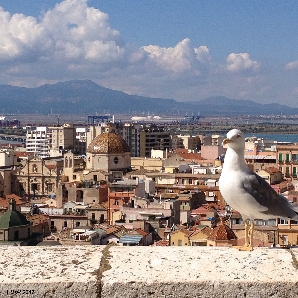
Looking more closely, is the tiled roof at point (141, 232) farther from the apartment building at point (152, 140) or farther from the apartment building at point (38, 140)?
Result: the apartment building at point (38, 140)

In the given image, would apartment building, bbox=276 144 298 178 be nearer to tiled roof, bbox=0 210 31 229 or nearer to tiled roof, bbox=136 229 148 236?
tiled roof, bbox=136 229 148 236

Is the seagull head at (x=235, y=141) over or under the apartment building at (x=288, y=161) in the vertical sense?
over

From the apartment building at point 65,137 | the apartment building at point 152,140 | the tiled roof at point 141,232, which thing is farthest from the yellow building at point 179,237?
the apartment building at point 65,137

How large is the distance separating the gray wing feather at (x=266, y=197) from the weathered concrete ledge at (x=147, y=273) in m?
0.78

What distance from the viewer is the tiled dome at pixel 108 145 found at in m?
41.8

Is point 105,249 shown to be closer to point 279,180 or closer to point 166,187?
point 166,187

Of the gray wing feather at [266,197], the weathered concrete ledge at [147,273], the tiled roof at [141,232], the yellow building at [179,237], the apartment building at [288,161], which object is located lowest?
the tiled roof at [141,232]

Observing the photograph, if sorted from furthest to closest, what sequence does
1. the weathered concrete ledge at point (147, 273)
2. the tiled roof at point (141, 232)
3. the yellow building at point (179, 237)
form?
1. the tiled roof at point (141, 232)
2. the yellow building at point (179, 237)
3. the weathered concrete ledge at point (147, 273)

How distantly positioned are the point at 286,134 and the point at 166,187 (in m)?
134

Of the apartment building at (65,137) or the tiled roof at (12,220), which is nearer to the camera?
the tiled roof at (12,220)

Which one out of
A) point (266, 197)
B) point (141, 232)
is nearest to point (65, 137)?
point (141, 232)

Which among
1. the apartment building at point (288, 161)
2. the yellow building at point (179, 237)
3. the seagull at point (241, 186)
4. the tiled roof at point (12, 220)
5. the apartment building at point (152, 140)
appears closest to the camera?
the seagull at point (241, 186)

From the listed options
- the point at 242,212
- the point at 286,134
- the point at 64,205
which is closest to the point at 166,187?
the point at 64,205

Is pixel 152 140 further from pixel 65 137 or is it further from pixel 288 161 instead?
pixel 288 161
